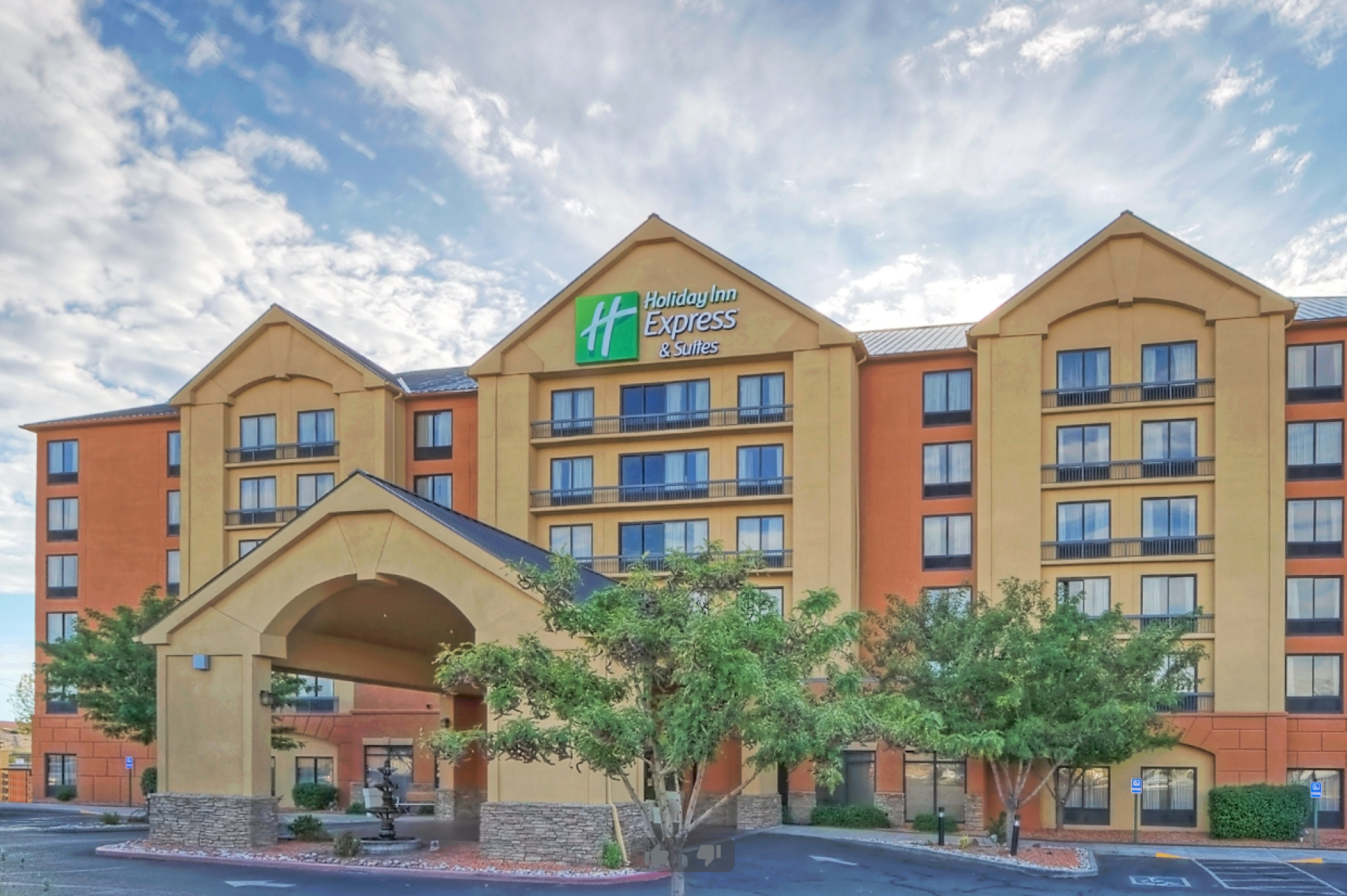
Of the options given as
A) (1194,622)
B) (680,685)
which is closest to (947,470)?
(1194,622)

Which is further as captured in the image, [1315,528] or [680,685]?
[1315,528]

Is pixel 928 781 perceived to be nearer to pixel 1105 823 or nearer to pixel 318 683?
pixel 1105 823

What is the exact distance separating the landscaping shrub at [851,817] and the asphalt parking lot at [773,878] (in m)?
6.53

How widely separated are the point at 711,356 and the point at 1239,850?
2213 cm

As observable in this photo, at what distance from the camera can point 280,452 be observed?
46.2 metres

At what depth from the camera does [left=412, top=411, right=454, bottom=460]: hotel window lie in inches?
1805

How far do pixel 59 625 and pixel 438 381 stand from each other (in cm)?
1927

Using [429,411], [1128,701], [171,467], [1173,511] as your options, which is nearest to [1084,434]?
[1173,511]

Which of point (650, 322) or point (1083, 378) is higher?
point (650, 322)

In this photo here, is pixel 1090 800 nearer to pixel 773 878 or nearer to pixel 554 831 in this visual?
pixel 773 878

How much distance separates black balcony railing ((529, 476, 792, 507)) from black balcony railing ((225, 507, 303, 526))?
10.2 m

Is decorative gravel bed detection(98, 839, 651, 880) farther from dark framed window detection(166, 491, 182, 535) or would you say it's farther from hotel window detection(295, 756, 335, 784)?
dark framed window detection(166, 491, 182, 535)

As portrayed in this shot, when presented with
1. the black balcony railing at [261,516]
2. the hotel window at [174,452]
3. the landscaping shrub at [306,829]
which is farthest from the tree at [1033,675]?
the hotel window at [174,452]

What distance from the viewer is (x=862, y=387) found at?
4122 centimetres
